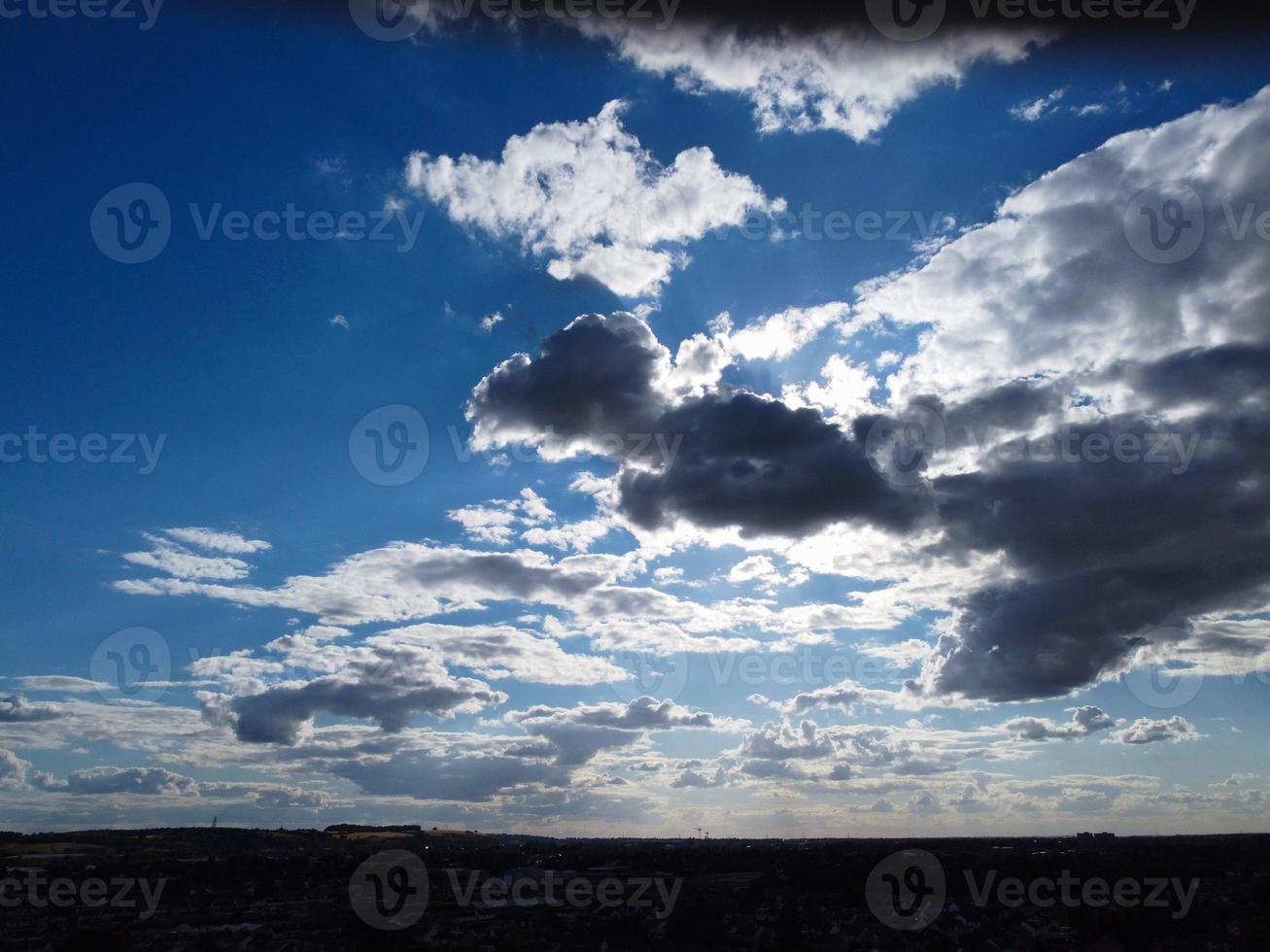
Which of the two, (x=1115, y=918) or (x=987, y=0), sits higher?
(x=987, y=0)

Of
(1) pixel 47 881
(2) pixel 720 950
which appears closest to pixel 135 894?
(1) pixel 47 881

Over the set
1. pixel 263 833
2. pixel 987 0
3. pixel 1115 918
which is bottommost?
pixel 263 833

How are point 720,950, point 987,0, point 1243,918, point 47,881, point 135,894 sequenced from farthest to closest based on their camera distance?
point 47,881, point 135,894, point 1243,918, point 720,950, point 987,0

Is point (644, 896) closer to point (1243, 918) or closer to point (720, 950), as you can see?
point (720, 950)

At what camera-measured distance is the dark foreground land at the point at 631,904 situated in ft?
151

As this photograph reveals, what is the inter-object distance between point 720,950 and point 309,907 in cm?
3590

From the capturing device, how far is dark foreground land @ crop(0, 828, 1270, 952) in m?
46.0

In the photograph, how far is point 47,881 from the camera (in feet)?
257

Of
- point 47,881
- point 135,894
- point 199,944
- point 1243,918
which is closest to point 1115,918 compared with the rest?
point 1243,918

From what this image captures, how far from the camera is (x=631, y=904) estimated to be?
6156 cm

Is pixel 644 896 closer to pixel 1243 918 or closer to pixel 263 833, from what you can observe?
pixel 1243 918

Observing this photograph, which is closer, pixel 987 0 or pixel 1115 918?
pixel 987 0

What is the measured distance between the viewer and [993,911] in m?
62.5

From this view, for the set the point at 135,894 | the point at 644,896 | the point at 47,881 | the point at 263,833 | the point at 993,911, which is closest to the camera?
the point at 993,911
